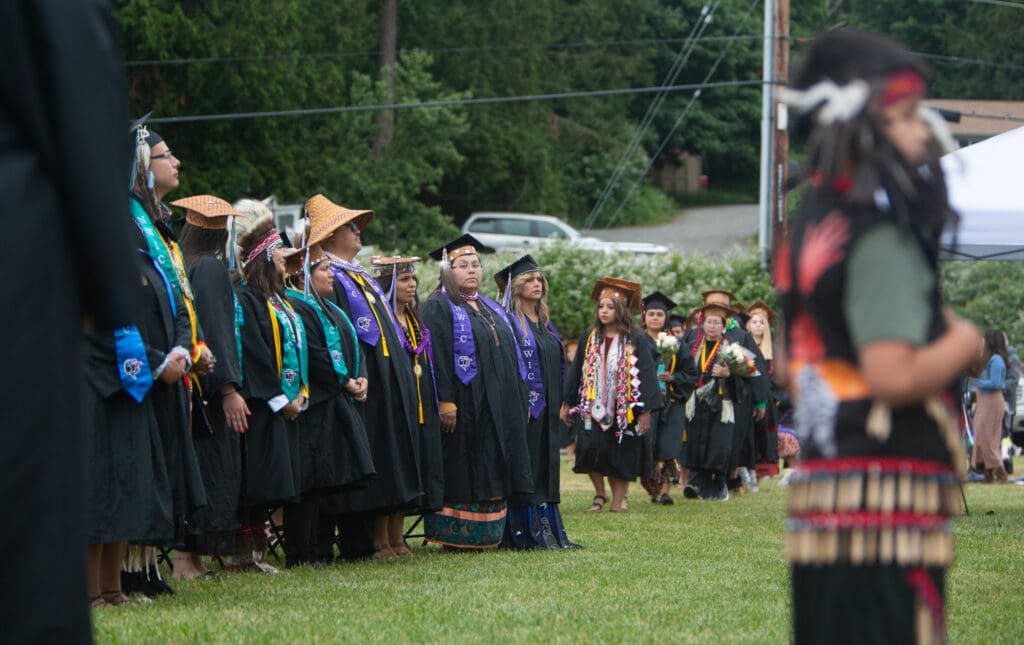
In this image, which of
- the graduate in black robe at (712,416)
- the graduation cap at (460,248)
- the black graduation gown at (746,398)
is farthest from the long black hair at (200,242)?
the black graduation gown at (746,398)

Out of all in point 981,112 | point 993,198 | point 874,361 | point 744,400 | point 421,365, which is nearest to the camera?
point 874,361

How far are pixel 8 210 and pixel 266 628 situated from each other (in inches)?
168

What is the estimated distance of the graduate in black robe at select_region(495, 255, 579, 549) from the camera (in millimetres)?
11266

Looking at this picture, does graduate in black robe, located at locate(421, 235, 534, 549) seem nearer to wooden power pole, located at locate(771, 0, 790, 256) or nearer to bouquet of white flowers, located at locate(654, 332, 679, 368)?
bouquet of white flowers, located at locate(654, 332, 679, 368)

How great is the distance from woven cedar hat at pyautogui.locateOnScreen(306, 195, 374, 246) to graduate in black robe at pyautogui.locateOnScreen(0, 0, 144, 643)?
7.09m

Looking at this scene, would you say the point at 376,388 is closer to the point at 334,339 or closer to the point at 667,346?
the point at 334,339

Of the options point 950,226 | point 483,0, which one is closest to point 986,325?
point 483,0

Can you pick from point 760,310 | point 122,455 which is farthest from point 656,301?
point 122,455

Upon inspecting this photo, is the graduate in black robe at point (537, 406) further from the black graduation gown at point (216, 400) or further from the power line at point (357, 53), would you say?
the power line at point (357, 53)

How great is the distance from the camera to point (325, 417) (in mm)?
9383

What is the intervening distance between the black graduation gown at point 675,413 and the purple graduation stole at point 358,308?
6.59m

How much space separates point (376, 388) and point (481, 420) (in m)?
1.29

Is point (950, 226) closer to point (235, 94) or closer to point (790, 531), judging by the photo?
point (790, 531)

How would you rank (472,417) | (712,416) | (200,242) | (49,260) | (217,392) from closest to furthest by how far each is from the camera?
(49,260) < (217,392) < (200,242) < (472,417) < (712,416)
